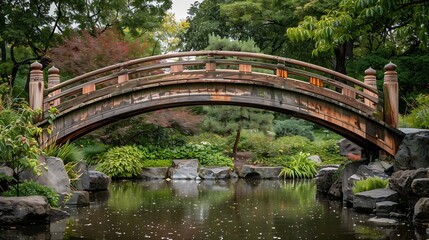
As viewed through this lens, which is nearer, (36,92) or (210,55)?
(36,92)

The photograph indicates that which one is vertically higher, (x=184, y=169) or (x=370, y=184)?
(x=184, y=169)

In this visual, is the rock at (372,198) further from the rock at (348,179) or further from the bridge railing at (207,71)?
the bridge railing at (207,71)

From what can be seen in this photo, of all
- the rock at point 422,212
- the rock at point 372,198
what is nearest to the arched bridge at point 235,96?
the rock at point 372,198

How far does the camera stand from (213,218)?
509 inches

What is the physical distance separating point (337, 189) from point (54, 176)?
722 cm

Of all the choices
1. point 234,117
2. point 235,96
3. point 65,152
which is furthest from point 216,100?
point 234,117

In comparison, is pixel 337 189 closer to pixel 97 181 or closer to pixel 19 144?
pixel 97 181

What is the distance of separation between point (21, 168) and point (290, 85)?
21.9 feet

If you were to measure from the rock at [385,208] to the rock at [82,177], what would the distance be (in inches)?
291

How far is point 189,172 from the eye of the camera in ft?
77.6

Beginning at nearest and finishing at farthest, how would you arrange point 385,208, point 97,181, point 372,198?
point 385,208, point 372,198, point 97,181

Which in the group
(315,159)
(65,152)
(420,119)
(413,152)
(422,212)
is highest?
(420,119)

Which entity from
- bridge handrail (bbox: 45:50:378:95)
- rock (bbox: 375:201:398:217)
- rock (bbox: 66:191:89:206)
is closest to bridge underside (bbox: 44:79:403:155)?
bridge handrail (bbox: 45:50:378:95)

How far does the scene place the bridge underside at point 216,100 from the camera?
16.3m
